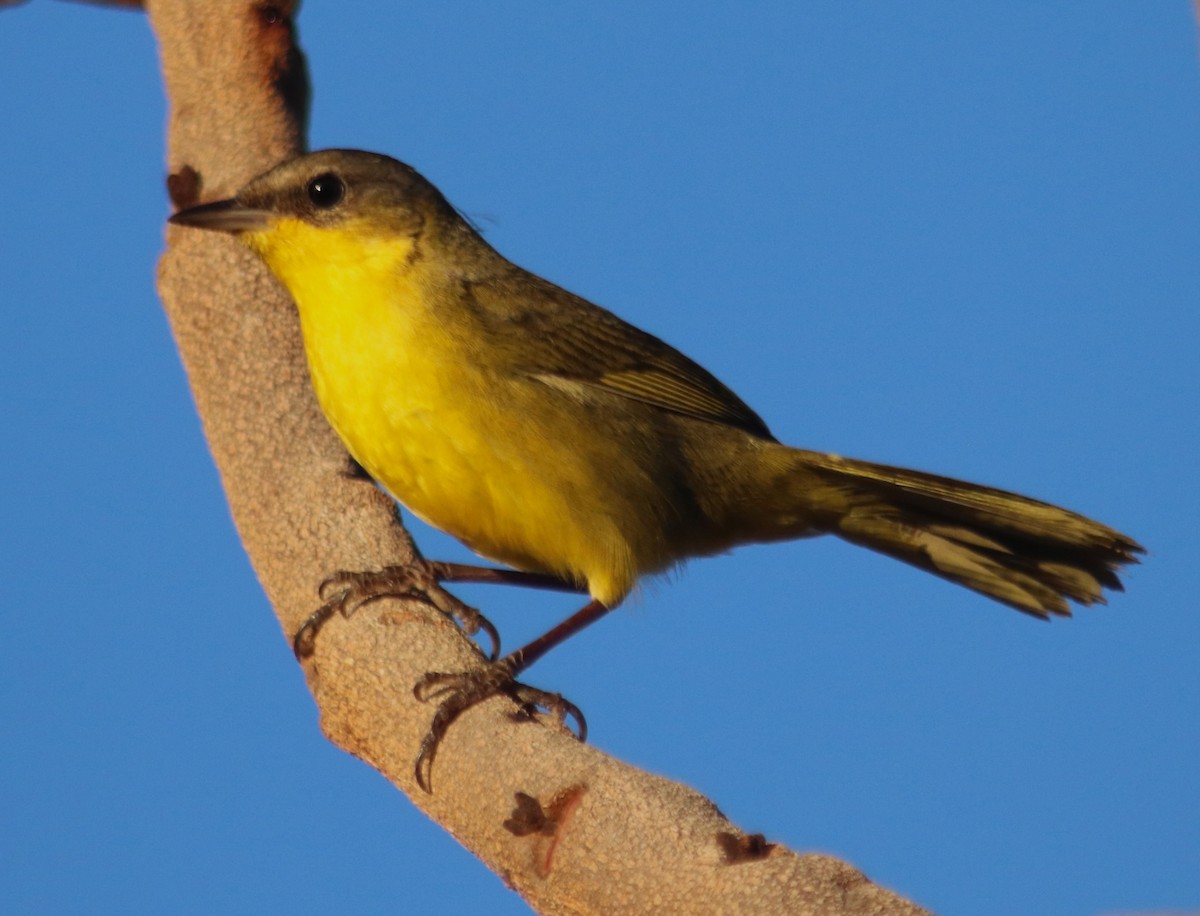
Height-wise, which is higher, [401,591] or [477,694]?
[401,591]

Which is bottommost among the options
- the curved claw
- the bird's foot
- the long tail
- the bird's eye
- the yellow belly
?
the curved claw

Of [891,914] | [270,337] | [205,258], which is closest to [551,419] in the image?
[270,337]

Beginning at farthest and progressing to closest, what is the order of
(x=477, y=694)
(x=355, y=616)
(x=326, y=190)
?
(x=326, y=190), (x=355, y=616), (x=477, y=694)

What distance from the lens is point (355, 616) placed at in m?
5.13

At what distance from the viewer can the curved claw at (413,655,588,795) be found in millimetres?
4695

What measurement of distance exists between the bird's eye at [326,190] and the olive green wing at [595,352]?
0.61 meters

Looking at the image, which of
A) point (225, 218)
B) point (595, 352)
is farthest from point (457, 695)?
point (225, 218)

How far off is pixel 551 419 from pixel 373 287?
83cm

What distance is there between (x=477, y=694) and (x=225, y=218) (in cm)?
222

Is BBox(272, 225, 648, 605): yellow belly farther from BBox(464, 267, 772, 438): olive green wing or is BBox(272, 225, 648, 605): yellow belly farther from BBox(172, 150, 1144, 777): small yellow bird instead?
BBox(464, 267, 772, 438): olive green wing

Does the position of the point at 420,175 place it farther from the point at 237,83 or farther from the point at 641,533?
the point at 641,533

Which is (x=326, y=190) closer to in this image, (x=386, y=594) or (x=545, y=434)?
(x=545, y=434)

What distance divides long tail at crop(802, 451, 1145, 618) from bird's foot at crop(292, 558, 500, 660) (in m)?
1.47

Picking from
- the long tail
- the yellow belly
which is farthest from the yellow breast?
the long tail
